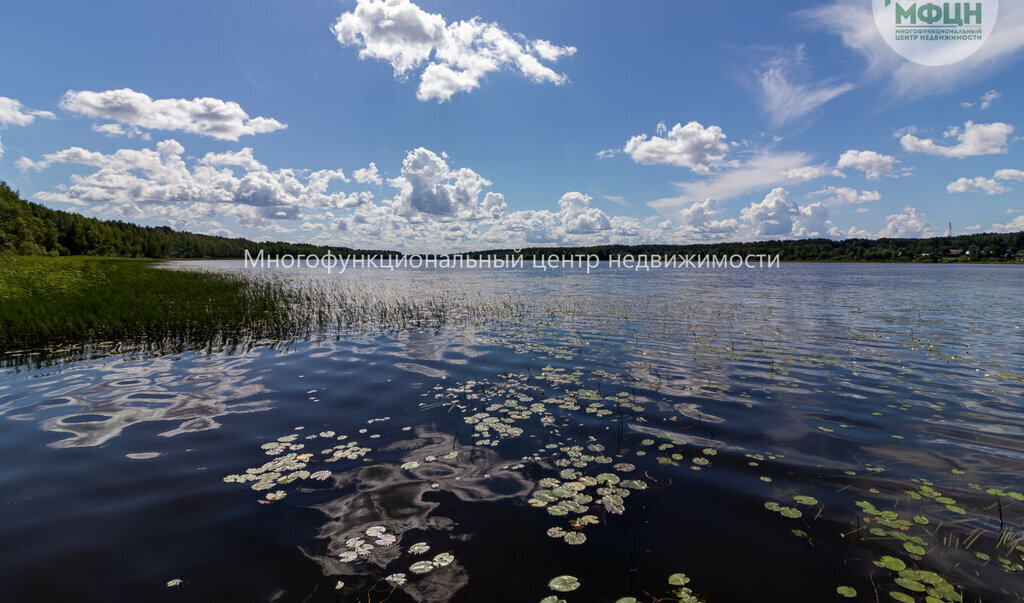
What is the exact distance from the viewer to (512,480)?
24.2 feet

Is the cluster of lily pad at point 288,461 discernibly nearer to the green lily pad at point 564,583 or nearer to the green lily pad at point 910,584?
the green lily pad at point 564,583

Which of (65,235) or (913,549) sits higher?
(65,235)

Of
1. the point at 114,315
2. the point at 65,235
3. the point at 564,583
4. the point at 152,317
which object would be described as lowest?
the point at 564,583

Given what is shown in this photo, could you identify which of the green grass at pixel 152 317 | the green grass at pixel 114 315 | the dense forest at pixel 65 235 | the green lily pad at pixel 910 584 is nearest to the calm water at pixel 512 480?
the green lily pad at pixel 910 584

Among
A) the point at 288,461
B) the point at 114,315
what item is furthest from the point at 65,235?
the point at 288,461

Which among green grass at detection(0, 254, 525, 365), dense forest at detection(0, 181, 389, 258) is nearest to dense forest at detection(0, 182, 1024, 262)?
dense forest at detection(0, 181, 389, 258)

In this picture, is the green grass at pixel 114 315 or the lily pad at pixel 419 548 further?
Answer: the green grass at pixel 114 315

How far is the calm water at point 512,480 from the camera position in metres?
5.09

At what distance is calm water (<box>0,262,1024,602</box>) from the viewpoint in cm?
509

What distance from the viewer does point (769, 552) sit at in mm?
5480

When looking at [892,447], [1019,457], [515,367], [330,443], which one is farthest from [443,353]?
[1019,457]

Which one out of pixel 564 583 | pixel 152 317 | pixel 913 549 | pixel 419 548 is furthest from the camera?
pixel 152 317

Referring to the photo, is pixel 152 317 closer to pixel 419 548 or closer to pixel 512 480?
pixel 512 480

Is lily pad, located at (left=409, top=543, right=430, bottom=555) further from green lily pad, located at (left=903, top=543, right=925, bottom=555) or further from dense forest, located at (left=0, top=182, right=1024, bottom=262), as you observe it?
dense forest, located at (left=0, top=182, right=1024, bottom=262)
